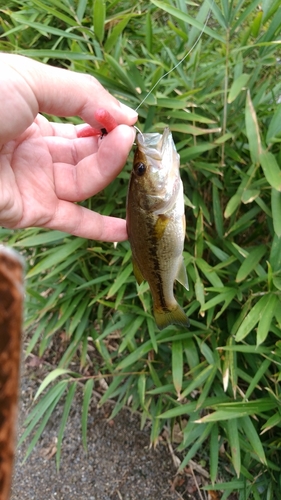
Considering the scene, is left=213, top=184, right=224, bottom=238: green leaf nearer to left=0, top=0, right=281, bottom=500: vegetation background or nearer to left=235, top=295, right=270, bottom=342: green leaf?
left=0, top=0, right=281, bottom=500: vegetation background

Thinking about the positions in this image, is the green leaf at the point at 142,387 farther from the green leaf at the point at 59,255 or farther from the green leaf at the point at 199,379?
the green leaf at the point at 59,255

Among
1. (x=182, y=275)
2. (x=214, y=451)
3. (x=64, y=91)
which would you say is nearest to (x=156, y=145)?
(x=64, y=91)

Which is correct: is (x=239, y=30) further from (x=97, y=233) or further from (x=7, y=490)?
(x=7, y=490)

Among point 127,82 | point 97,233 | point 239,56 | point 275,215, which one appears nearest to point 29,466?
point 97,233

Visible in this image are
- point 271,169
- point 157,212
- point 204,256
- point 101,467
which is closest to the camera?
point 157,212

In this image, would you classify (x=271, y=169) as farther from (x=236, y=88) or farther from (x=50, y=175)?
(x=50, y=175)

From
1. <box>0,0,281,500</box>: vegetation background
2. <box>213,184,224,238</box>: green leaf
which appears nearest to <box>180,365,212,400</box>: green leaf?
<box>0,0,281,500</box>: vegetation background

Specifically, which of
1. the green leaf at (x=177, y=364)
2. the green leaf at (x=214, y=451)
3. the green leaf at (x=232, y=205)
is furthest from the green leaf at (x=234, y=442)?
the green leaf at (x=232, y=205)
